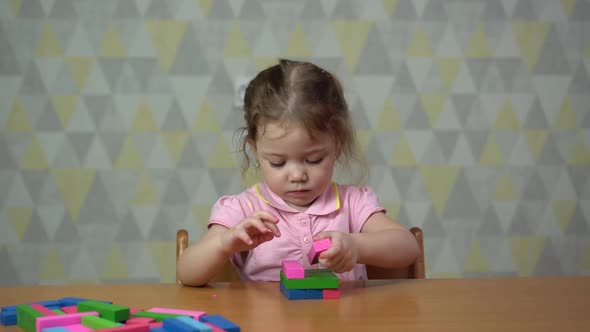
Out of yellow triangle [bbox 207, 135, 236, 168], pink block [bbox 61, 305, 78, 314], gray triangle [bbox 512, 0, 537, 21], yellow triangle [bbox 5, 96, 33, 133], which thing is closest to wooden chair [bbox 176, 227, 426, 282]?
pink block [bbox 61, 305, 78, 314]

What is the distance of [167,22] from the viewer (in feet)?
6.77

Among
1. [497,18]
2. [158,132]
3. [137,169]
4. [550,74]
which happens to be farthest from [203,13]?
[550,74]

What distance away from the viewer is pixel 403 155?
6.98ft

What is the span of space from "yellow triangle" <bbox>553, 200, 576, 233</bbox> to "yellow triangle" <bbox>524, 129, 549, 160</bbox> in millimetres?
181

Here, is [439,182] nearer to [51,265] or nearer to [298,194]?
[298,194]

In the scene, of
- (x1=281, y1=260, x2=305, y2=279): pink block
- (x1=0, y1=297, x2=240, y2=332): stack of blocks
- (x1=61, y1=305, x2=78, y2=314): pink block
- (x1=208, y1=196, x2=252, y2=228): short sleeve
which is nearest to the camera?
(x1=0, y1=297, x2=240, y2=332): stack of blocks

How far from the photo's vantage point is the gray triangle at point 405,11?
2107 millimetres

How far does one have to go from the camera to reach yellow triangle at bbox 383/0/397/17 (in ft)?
6.90

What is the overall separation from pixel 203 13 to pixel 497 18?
96cm

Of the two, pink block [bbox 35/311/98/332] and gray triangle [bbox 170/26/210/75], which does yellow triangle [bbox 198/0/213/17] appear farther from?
pink block [bbox 35/311/98/332]

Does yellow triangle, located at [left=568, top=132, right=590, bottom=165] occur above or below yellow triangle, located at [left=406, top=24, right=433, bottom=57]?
below

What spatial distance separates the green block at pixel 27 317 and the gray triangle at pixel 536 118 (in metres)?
1.80

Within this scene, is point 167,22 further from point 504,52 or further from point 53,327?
point 53,327

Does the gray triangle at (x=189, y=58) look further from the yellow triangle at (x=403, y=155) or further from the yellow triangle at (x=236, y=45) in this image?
the yellow triangle at (x=403, y=155)
